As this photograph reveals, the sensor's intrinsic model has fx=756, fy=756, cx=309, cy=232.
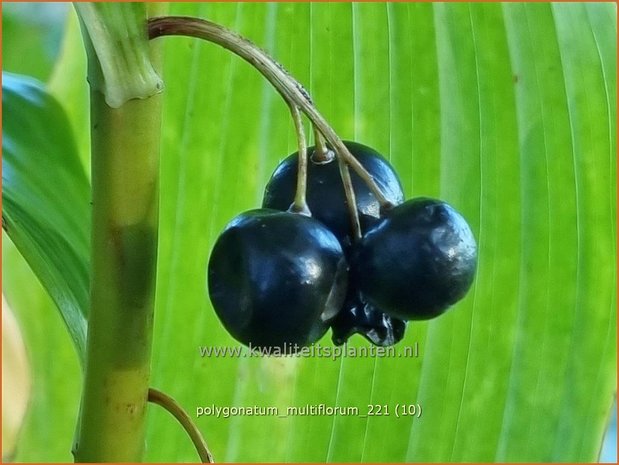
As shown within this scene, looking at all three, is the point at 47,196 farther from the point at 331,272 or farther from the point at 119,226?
the point at 331,272

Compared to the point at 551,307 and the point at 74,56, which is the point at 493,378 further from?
the point at 74,56

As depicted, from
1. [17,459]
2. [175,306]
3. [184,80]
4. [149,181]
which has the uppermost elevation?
[184,80]

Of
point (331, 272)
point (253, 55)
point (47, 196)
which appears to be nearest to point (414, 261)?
point (331, 272)

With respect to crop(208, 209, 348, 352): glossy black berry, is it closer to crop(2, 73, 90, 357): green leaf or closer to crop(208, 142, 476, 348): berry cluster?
crop(208, 142, 476, 348): berry cluster

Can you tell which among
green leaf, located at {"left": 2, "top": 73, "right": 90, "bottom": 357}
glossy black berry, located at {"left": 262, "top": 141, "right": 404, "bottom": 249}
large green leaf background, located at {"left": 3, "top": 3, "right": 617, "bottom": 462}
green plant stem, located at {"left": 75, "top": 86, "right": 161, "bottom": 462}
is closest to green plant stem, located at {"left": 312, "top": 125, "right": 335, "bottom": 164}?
glossy black berry, located at {"left": 262, "top": 141, "right": 404, "bottom": 249}

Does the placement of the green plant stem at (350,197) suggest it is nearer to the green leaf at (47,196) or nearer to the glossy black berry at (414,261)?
the glossy black berry at (414,261)

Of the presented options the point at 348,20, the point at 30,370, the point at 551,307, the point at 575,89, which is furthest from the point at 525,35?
the point at 30,370

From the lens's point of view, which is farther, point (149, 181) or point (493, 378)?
point (493, 378)
